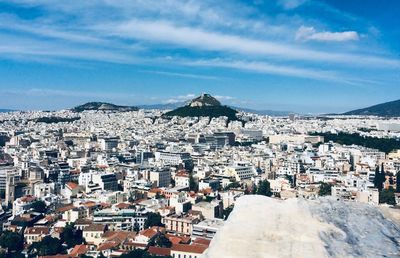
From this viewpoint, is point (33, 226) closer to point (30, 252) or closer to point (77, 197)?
point (30, 252)

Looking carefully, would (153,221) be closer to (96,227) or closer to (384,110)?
(96,227)

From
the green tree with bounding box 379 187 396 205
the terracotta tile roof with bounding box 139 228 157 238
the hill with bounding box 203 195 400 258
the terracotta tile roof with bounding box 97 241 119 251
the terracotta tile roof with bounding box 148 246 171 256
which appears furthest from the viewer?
the green tree with bounding box 379 187 396 205

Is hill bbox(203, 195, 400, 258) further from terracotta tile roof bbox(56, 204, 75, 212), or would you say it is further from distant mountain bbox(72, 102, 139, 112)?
distant mountain bbox(72, 102, 139, 112)

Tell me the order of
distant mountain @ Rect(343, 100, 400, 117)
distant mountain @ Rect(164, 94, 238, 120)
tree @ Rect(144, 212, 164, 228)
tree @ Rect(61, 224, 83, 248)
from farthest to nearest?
distant mountain @ Rect(343, 100, 400, 117)
distant mountain @ Rect(164, 94, 238, 120)
tree @ Rect(144, 212, 164, 228)
tree @ Rect(61, 224, 83, 248)

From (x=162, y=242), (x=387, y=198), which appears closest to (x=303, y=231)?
(x=162, y=242)

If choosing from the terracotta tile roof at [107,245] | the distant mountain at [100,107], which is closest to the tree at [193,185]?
the terracotta tile roof at [107,245]

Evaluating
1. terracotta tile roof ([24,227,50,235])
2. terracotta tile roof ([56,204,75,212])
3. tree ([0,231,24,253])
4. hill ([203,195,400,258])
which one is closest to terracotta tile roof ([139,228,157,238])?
terracotta tile roof ([24,227,50,235])
